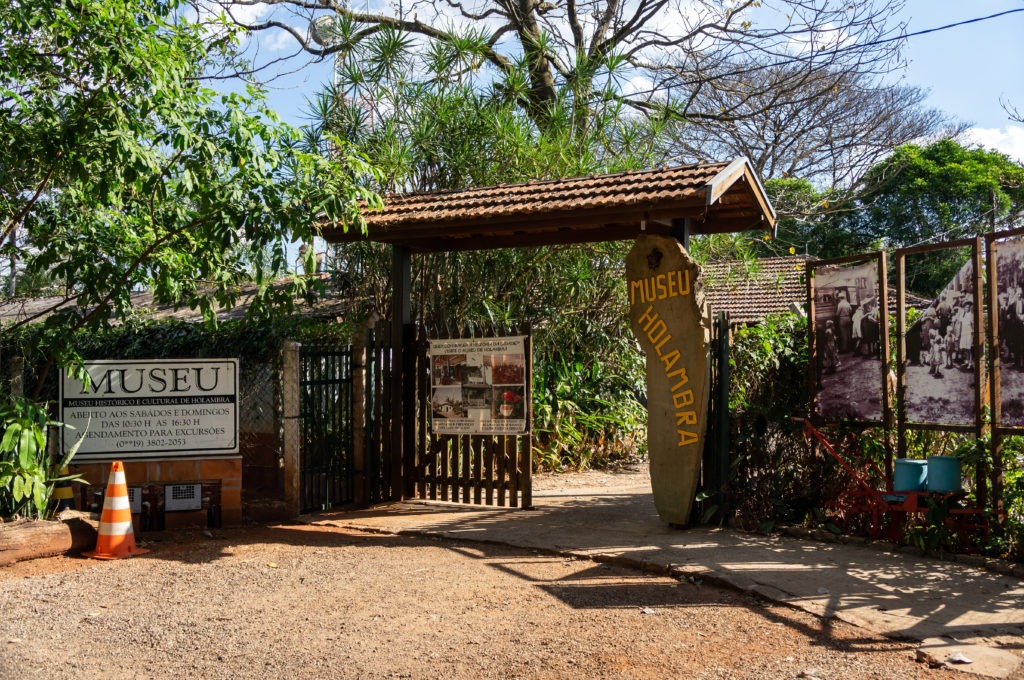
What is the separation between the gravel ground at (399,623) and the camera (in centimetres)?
458

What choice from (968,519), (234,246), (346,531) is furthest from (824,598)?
(234,246)

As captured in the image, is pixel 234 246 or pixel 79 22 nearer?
pixel 79 22

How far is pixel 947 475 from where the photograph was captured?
22.3ft

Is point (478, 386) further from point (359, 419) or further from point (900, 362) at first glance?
point (900, 362)

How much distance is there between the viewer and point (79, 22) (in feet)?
22.3

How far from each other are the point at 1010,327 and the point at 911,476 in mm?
1305

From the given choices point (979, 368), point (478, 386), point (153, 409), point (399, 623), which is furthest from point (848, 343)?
point (153, 409)

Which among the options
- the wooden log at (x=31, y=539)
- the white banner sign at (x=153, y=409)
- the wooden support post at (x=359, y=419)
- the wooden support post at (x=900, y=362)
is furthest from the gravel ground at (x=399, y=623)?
the wooden support post at (x=900, y=362)

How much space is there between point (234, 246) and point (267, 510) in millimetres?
2729

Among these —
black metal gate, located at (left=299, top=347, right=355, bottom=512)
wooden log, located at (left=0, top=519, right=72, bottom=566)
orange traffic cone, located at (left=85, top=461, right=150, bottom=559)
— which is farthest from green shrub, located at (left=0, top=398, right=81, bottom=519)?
black metal gate, located at (left=299, top=347, right=355, bottom=512)

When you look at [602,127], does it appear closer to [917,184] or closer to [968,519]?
[968,519]

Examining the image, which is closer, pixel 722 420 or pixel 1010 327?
pixel 1010 327

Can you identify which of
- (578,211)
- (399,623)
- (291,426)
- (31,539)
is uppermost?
(578,211)

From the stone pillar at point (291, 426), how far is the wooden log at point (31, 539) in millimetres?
2068
